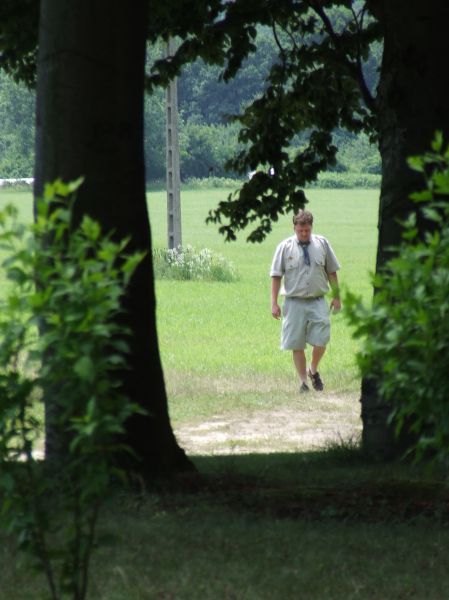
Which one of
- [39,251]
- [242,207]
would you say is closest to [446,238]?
[39,251]

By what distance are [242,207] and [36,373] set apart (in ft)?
27.8

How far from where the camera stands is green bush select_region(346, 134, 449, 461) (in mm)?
4395

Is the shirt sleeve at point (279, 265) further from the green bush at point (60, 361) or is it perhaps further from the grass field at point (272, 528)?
the green bush at point (60, 361)

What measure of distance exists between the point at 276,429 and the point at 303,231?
8.42 ft

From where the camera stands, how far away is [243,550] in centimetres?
612

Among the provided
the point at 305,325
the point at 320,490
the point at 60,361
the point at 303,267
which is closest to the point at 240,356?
the point at 305,325

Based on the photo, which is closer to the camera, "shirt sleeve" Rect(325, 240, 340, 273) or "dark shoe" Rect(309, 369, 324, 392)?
"shirt sleeve" Rect(325, 240, 340, 273)

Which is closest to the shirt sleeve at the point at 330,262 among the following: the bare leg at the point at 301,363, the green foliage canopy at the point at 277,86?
the bare leg at the point at 301,363

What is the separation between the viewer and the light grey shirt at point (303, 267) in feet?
48.8

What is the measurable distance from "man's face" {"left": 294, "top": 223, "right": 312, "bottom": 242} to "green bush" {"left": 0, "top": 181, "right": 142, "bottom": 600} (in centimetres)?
1020

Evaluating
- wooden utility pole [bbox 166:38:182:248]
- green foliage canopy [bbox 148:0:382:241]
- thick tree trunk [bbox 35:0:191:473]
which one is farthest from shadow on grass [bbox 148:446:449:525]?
wooden utility pole [bbox 166:38:182:248]

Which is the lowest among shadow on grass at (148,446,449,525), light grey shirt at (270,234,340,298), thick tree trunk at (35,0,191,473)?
shadow on grass at (148,446,449,525)

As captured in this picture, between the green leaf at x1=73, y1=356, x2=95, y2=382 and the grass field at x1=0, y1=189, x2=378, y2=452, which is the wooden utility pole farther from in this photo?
the green leaf at x1=73, y1=356, x2=95, y2=382

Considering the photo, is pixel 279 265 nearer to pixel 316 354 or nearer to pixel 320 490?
pixel 316 354
